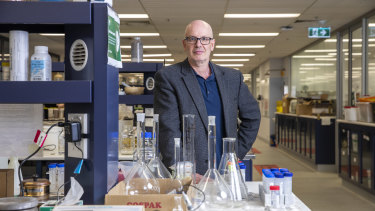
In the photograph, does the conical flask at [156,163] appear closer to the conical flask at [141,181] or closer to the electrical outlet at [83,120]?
the conical flask at [141,181]

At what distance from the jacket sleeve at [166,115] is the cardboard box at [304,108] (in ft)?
23.1

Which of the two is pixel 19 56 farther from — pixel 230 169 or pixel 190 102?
pixel 190 102

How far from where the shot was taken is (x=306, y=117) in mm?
8797

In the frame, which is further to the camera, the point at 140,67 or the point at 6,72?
the point at 140,67

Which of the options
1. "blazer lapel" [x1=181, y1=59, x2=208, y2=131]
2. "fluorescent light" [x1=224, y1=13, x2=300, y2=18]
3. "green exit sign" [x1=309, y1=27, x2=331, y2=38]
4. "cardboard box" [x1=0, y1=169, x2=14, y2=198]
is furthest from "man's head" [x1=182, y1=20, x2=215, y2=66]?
"green exit sign" [x1=309, y1=27, x2=331, y2=38]

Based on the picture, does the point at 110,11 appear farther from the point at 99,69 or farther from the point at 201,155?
the point at 201,155

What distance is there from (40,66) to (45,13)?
0.19 m

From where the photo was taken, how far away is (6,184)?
183 cm

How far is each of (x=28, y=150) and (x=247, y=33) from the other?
6719 mm

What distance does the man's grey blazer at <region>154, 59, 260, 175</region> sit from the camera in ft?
7.56

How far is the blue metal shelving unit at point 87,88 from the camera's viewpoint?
1452mm

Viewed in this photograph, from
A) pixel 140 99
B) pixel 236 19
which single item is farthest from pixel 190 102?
pixel 236 19

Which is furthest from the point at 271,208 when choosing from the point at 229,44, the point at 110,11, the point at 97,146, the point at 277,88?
the point at 277,88

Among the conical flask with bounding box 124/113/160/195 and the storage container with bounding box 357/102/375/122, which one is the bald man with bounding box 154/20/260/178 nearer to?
the conical flask with bounding box 124/113/160/195
